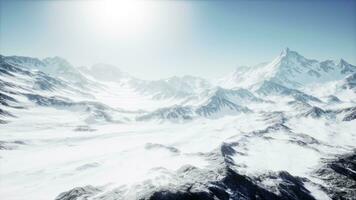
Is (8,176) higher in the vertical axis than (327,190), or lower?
higher

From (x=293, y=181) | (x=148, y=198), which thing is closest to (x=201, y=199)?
(x=148, y=198)

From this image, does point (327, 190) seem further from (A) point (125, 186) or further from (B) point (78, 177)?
(B) point (78, 177)

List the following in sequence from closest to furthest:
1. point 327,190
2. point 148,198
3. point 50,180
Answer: point 148,198 → point 327,190 → point 50,180

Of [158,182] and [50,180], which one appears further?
[50,180]

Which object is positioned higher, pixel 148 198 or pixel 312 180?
pixel 148 198

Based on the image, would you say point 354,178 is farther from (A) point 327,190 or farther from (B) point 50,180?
(B) point 50,180

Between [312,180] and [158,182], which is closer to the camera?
[158,182]

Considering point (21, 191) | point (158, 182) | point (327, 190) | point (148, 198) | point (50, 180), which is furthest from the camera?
point (50, 180)

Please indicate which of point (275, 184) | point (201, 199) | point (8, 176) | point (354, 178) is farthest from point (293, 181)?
point (8, 176)

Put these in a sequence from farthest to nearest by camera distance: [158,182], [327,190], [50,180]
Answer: [50,180], [327,190], [158,182]
